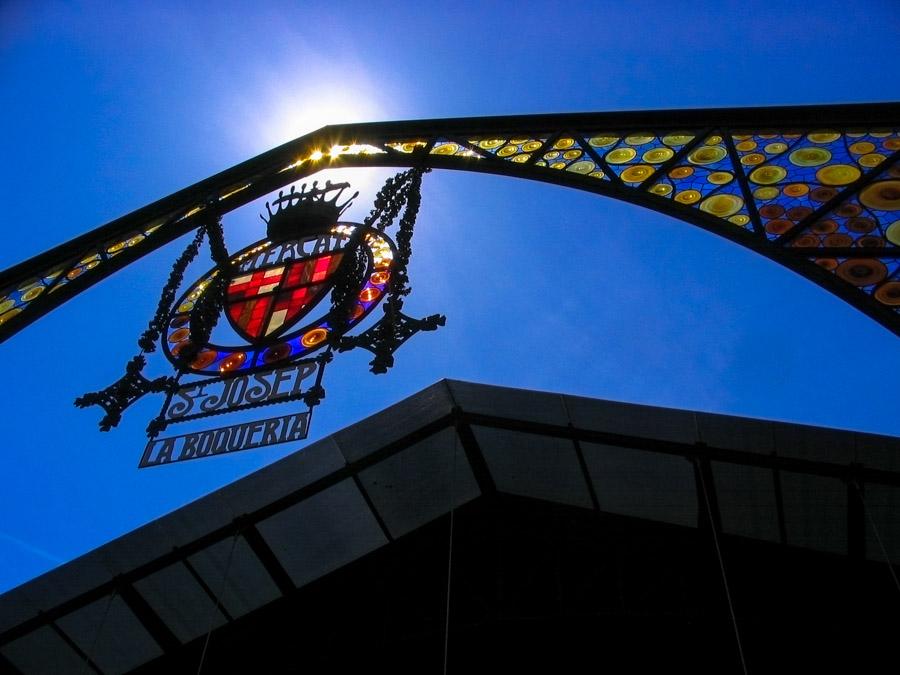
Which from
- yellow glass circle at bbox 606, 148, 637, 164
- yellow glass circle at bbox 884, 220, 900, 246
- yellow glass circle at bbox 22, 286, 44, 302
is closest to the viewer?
yellow glass circle at bbox 884, 220, 900, 246

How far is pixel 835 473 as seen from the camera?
8086 millimetres

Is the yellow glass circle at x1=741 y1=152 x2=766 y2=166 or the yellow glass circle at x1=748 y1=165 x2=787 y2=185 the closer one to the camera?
the yellow glass circle at x1=748 y1=165 x2=787 y2=185

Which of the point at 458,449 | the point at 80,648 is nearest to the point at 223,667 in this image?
the point at 80,648

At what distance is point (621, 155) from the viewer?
8.66 m

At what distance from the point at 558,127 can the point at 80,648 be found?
27.5 ft

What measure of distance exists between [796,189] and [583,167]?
2.24m

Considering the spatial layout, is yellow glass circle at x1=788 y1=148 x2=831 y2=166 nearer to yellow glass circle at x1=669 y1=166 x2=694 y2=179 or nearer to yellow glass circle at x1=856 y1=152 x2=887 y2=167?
yellow glass circle at x1=856 y1=152 x2=887 y2=167

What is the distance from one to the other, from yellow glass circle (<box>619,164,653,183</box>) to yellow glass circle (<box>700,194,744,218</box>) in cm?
84

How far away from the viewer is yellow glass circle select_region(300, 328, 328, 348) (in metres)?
7.75

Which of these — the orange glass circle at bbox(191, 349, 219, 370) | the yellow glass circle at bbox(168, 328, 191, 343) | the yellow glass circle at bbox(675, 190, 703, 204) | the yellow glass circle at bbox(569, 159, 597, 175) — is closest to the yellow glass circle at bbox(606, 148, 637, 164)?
the yellow glass circle at bbox(569, 159, 597, 175)

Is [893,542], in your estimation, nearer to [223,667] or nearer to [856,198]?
[856,198]

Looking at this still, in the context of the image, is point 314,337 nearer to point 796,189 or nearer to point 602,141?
point 602,141

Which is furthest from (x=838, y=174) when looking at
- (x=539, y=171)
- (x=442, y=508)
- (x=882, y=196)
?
(x=442, y=508)

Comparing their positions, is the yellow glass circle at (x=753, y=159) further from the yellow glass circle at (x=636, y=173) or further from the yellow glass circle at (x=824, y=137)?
the yellow glass circle at (x=636, y=173)
